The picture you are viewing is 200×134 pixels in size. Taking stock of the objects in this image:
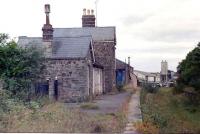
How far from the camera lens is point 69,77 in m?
35.4

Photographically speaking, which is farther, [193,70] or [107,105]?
[193,70]

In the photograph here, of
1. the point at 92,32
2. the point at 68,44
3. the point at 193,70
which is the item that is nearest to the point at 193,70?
the point at 193,70

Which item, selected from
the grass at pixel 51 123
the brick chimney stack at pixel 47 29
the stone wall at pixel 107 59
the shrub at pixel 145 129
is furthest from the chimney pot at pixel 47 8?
the shrub at pixel 145 129

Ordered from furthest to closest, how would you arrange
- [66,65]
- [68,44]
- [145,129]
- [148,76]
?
[148,76]
[68,44]
[66,65]
[145,129]

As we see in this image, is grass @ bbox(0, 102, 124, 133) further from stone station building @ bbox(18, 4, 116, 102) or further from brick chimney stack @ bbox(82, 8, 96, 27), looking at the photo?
brick chimney stack @ bbox(82, 8, 96, 27)

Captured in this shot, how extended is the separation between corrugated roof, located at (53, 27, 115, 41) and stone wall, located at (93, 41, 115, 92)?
0.61m

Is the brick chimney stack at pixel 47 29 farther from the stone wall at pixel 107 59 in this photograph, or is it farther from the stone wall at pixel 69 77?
the stone wall at pixel 107 59

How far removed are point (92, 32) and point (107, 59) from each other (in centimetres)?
311

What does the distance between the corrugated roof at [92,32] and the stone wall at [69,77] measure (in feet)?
51.7

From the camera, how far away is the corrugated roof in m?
51.2

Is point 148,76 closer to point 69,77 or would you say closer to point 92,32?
point 92,32

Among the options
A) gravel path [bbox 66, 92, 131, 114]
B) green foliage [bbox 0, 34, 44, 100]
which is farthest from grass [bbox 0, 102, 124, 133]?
green foliage [bbox 0, 34, 44, 100]

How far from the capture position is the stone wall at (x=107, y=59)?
2004 inches

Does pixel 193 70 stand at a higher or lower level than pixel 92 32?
lower
